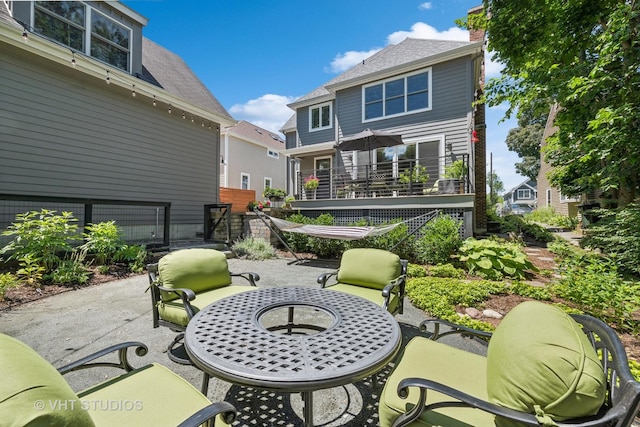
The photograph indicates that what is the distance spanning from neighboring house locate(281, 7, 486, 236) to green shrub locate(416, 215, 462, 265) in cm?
96

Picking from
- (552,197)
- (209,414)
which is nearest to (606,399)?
(209,414)

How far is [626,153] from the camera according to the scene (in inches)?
181

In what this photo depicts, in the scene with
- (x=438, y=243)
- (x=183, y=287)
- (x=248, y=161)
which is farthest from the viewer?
(x=248, y=161)

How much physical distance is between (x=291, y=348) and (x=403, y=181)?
745cm

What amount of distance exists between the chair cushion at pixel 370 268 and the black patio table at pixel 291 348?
0.92 m

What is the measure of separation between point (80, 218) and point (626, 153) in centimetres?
1061

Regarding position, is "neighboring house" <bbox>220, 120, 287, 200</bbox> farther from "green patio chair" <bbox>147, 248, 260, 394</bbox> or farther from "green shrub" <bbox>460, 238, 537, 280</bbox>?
"green patio chair" <bbox>147, 248, 260, 394</bbox>

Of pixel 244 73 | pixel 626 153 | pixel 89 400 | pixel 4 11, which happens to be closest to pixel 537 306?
pixel 89 400

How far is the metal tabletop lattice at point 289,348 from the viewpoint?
116 cm

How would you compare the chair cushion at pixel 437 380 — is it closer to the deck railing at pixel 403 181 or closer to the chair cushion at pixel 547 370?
the chair cushion at pixel 547 370

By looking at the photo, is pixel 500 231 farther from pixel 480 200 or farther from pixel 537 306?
pixel 537 306

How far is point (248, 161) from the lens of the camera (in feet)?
50.8

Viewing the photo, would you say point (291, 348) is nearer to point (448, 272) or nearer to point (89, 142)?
point (448, 272)

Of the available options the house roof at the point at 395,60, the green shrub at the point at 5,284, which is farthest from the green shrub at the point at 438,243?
the green shrub at the point at 5,284
